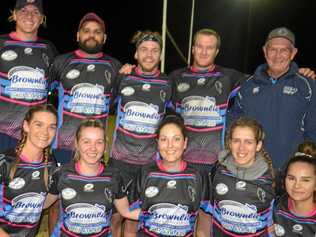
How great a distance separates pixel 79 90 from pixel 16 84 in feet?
1.96

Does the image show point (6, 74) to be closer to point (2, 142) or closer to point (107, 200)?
point (2, 142)

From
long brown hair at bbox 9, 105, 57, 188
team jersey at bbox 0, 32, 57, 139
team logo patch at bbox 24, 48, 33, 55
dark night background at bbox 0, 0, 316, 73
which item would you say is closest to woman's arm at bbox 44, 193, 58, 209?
long brown hair at bbox 9, 105, 57, 188

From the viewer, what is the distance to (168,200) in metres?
3.44

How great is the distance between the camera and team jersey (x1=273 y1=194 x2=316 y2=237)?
3385mm

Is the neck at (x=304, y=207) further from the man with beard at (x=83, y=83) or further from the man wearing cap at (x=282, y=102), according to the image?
the man with beard at (x=83, y=83)

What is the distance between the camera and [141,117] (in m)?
4.02

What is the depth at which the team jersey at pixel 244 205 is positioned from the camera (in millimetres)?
3463

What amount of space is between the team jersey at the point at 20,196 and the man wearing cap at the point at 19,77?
2.14 ft

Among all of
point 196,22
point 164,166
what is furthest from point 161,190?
point 196,22

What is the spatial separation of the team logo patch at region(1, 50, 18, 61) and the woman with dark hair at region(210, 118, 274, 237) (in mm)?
2182

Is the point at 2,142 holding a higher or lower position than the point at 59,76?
lower

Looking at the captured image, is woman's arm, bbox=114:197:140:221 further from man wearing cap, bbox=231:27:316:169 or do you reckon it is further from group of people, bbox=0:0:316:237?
man wearing cap, bbox=231:27:316:169

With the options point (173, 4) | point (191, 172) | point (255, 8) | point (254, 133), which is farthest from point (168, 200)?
point (255, 8)

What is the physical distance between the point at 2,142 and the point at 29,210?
94cm
